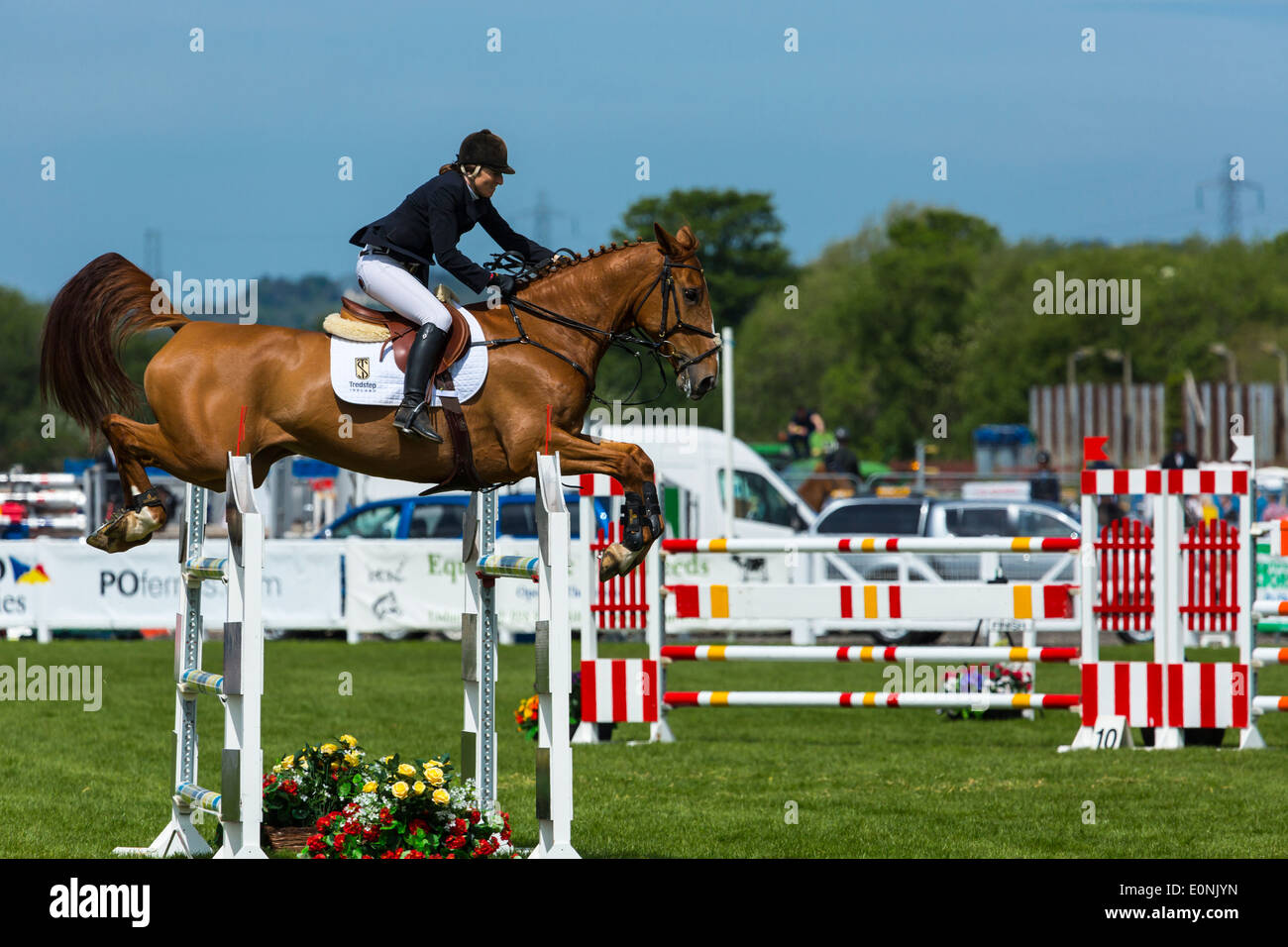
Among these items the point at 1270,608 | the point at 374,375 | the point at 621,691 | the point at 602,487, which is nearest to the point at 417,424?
the point at 374,375

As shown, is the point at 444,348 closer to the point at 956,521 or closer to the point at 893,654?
the point at 893,654

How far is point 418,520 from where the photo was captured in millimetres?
22156

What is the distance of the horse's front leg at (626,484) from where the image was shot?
6.52 meters

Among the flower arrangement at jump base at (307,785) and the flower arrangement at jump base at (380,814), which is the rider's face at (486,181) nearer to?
the flower arrangement at jump base at (380,814)

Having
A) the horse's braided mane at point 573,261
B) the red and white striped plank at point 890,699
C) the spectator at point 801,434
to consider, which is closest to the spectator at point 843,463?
the spectator at point 801,434

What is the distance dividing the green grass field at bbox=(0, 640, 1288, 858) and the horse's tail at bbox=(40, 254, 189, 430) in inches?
80.4

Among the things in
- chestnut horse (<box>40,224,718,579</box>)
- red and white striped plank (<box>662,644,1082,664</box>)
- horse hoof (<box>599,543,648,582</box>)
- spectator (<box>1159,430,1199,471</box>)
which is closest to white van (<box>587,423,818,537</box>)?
spectator (<box>1159,430,1199,471</box>)

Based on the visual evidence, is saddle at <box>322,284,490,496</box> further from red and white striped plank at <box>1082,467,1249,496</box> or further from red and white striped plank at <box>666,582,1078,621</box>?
red and white striped plank at <box>1082,467,1249,496</box>

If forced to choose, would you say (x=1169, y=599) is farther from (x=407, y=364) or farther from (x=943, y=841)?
(x=407, y=364)

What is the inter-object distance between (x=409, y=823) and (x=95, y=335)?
229 cm

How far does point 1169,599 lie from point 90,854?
719cm

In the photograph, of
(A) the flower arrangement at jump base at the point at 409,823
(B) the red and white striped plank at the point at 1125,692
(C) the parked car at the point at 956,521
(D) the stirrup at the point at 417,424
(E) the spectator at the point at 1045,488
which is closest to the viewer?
(D) the stirrup at the point at 417,424

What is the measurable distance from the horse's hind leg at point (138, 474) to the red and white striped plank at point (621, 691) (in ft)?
18.5
